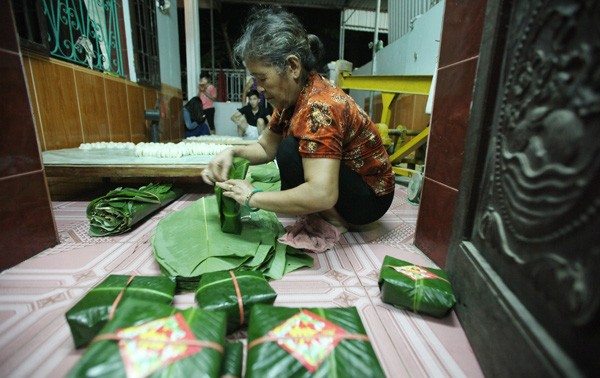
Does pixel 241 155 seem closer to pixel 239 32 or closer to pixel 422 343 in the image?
pixel 422 343

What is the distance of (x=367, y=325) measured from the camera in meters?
0.88

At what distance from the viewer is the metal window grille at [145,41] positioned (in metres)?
3.66

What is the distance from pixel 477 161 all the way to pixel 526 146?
0.86 feet

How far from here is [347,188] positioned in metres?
1.37

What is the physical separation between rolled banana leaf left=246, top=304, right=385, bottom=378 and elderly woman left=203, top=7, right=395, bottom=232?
475mm

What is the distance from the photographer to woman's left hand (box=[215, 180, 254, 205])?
1.15m

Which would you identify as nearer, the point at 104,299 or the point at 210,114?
the point at 104,299

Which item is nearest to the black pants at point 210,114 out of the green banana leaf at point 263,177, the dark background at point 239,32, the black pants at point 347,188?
the green banana leaf at point 263,177

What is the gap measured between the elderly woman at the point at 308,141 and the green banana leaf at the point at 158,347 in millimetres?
529

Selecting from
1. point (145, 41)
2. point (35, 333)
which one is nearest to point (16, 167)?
point (35, 333)

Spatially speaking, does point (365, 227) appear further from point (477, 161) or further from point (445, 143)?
point (477, 161)

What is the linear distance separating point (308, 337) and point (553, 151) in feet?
1.93

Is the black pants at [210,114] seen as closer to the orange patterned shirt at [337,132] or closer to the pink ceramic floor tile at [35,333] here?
the orange patterned shirt at [337,132]

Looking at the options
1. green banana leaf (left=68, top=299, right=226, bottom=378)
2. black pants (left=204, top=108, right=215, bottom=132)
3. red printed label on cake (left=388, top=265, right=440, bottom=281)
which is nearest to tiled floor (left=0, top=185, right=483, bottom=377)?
red printed label on cake (left=388, top=265, right=440, bottom=281)
